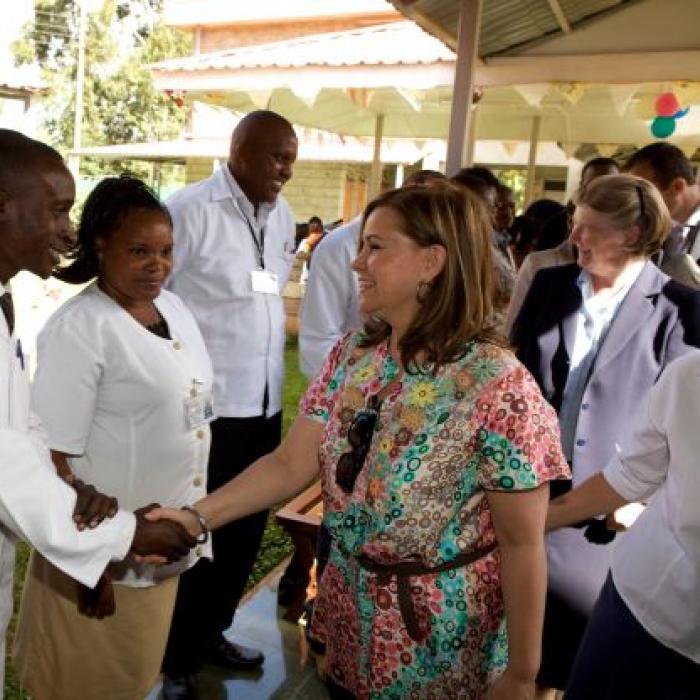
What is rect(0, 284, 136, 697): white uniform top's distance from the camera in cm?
155

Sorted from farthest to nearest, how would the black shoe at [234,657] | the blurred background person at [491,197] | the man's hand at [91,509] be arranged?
the blurred background person at [491,197]
the black shoe at [234,657]
the man's hand at [91,509]

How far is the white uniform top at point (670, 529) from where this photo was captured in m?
1.50

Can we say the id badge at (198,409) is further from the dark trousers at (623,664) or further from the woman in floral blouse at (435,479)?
the dark trousers at (623,664)

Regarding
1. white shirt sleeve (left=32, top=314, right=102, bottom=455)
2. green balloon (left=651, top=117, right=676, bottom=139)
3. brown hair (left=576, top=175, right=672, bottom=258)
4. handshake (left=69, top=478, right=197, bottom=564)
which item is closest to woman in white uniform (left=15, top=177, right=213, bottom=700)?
white shirt sleeve (left=32, top=314, right=102, bottom=455)

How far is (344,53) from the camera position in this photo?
20.7ft

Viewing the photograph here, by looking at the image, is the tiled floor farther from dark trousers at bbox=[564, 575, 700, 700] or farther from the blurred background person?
the blurred background person

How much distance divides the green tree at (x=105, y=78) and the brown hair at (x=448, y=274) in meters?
33.9

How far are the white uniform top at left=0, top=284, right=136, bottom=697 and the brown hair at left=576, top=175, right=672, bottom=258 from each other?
1.85 metres

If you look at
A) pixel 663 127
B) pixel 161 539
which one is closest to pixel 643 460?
pixel 161 539

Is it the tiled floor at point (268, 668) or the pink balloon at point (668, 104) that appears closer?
the tiled floor at point (268, 668)

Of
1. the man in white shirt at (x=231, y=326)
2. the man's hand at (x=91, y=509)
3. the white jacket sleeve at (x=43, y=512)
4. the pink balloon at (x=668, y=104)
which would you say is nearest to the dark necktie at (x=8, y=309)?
the white jacket sleeve at (x=43, y=512)

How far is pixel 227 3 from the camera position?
18.7 m

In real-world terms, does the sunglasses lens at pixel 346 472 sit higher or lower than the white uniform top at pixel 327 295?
lower

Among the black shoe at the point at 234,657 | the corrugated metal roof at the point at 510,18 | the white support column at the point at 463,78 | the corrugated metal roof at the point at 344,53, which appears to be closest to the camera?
the black shoe at the point at 234,657
